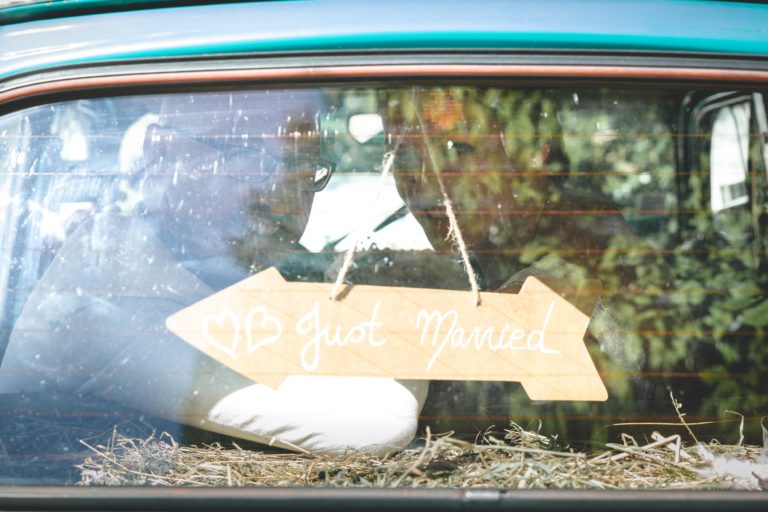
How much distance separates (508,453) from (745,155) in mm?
795

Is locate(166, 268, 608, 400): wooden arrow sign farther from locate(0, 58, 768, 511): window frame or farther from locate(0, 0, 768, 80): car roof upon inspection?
locate(0, 0, 768, 80): car roof

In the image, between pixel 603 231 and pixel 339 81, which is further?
pixel 603 231

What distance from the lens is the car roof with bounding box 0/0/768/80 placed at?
1.24 m

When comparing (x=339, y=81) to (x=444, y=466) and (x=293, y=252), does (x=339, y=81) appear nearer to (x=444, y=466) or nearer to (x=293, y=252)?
(x=293, y=252)

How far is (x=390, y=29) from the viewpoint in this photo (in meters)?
1.24

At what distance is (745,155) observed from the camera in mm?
1515

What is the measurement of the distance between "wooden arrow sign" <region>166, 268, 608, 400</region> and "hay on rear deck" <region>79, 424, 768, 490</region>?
0.14 m

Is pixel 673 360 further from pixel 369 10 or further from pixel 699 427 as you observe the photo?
pixel 369 10

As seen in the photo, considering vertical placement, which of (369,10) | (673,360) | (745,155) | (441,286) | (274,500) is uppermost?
(369,10)

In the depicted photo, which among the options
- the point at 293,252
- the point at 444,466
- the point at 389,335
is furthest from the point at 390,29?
the point at 444,466

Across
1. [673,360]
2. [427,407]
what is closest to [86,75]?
[427,407]

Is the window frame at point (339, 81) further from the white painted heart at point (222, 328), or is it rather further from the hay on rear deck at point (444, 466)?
the white painted heart at point (222, 328)

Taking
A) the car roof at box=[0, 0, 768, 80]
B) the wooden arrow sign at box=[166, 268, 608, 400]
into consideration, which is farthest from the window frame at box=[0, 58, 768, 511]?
the wooden arrow sign at box=[166, 268, 608, 400]

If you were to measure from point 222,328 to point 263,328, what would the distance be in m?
0.08
